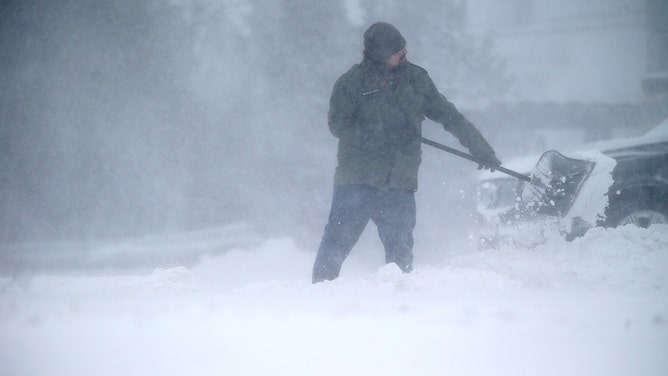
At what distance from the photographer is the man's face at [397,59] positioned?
2352 millimetres

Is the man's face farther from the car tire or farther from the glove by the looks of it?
the car tire

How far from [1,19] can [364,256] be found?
5146 mm

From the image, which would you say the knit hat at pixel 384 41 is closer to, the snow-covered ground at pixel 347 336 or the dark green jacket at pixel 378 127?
the dark green jacket at pixel 378 127

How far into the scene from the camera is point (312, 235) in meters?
7.02

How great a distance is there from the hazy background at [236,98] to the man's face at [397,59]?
12.4 feet

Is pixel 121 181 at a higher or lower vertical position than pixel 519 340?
higher

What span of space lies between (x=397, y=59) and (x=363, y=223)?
2.78 feet

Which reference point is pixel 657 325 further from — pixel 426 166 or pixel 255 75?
pixel 255 75

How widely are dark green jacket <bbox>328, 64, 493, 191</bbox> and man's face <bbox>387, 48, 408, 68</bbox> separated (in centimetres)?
9

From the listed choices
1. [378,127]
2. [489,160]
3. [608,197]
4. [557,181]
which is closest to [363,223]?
[378,127]

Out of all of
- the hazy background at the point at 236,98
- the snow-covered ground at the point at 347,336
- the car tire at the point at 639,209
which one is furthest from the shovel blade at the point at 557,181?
the hazy background at the point at 236,98

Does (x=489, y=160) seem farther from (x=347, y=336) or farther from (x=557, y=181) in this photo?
(x=347, y=336)

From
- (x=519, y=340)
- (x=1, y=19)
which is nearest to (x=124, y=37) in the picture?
(x=1, y=19)

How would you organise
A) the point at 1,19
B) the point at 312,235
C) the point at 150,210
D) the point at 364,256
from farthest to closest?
the point at 150,210
the point at 312,235
the point at 364,256
the point at 1,19
